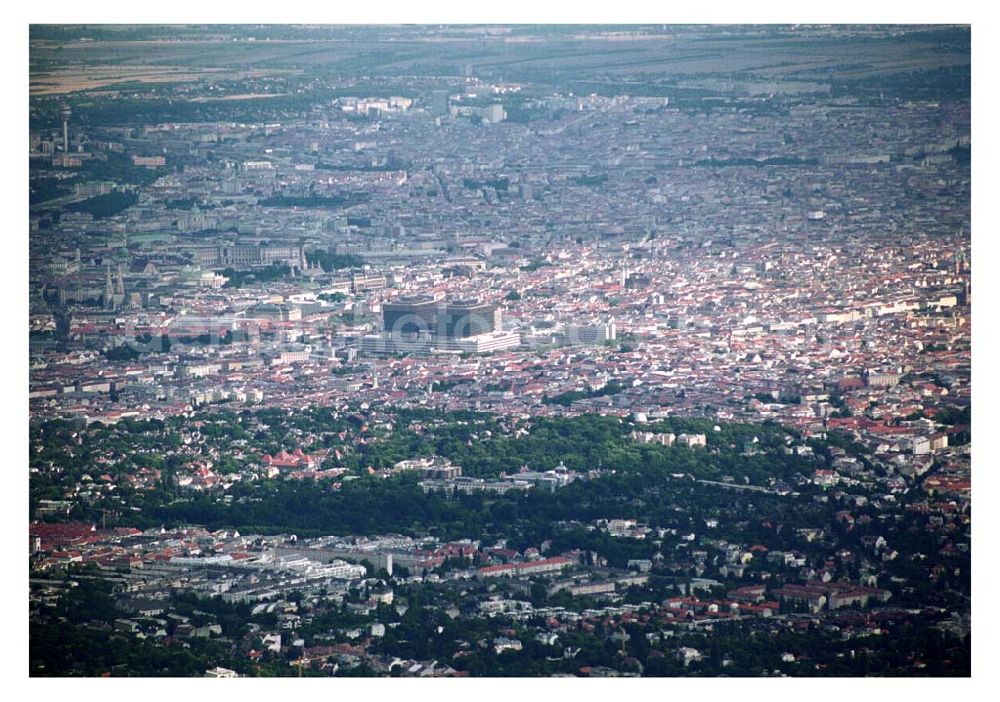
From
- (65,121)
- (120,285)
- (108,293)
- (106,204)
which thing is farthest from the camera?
(106,204)

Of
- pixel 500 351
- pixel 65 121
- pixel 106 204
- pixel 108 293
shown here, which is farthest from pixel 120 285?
pixel 500 351

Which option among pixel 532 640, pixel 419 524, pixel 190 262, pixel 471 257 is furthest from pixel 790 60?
pixel 532 640

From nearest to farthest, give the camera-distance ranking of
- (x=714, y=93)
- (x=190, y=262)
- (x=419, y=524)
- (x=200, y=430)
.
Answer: (x=419, y=524), (x=200, y=430), (x=190, y=262), (x=714, y=93)

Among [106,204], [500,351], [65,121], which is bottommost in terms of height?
[500,351]

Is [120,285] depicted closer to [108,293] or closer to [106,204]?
[108,293]

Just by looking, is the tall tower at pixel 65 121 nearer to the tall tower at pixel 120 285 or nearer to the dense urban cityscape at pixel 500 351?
the dense urban cityscape at pixel 500 351

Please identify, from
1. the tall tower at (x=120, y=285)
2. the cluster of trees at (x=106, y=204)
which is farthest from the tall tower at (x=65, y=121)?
the tall tower at (x=120, y=285)

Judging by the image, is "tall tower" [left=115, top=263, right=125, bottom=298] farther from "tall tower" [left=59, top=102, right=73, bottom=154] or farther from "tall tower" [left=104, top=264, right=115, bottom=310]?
"tall tower" [left=59, top=102, right=73, bottom=154]

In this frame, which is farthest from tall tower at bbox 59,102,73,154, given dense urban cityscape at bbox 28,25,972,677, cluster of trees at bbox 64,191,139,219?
cluster of trees at bbox 64,191,139,219

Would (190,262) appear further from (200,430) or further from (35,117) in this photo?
(200,430)
